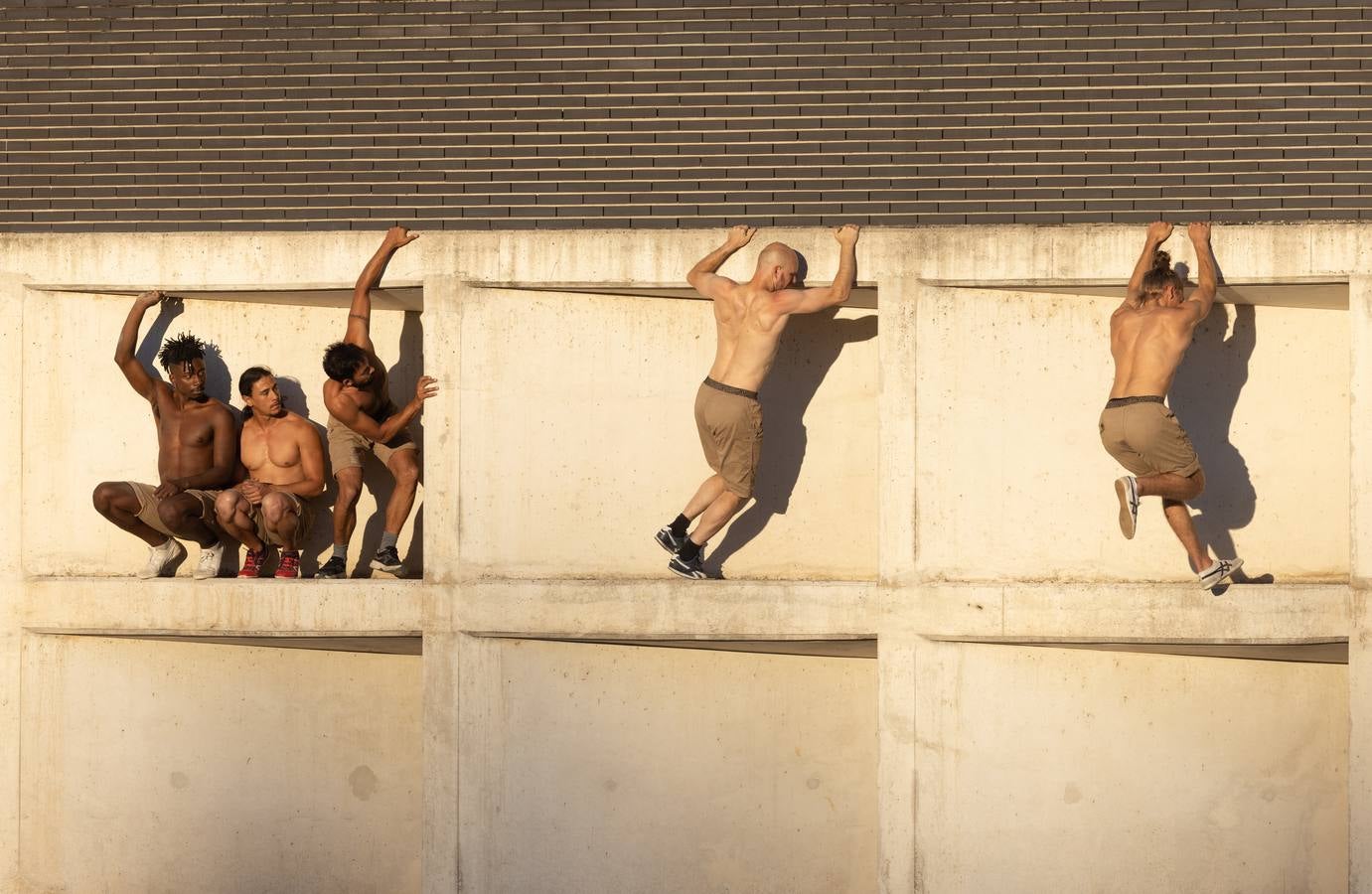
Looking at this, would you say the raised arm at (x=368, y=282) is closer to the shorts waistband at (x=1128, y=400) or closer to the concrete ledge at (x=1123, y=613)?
the concrete ledge at (x=1123, y=613)

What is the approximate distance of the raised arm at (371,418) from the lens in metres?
9.46

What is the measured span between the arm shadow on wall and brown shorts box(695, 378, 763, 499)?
57 centimetres

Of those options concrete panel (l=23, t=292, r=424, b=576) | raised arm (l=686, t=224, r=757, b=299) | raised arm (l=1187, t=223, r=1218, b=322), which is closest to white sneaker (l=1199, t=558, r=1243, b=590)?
raised arm (l=1187, t=223, r=1218, b=322)

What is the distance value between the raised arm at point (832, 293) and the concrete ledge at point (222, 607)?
2.75m

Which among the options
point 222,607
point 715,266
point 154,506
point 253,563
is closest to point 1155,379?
point 715,266

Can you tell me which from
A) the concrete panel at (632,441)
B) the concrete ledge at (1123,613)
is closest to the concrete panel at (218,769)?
the concrete panel at (632,441)

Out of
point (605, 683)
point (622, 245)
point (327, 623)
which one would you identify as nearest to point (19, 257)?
point (327, 623)

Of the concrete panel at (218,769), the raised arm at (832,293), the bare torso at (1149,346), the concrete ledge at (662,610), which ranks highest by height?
the raised arm at (832,293)

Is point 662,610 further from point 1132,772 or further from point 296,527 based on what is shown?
point 1132,772

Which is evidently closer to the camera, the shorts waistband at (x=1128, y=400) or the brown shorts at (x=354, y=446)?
the shorts waistband at (x=1128, y=400)

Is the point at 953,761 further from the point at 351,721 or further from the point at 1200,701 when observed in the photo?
the point at 351,721

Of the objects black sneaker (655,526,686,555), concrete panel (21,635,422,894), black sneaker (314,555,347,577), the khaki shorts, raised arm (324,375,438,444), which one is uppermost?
raised arm (324,375,438,444)

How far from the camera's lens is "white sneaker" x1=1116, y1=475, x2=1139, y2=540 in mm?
8703

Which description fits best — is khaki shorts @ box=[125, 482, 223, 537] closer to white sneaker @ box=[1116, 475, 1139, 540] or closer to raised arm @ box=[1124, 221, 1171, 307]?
white sneaker @ box=[1116, 475, 1139, 540]
